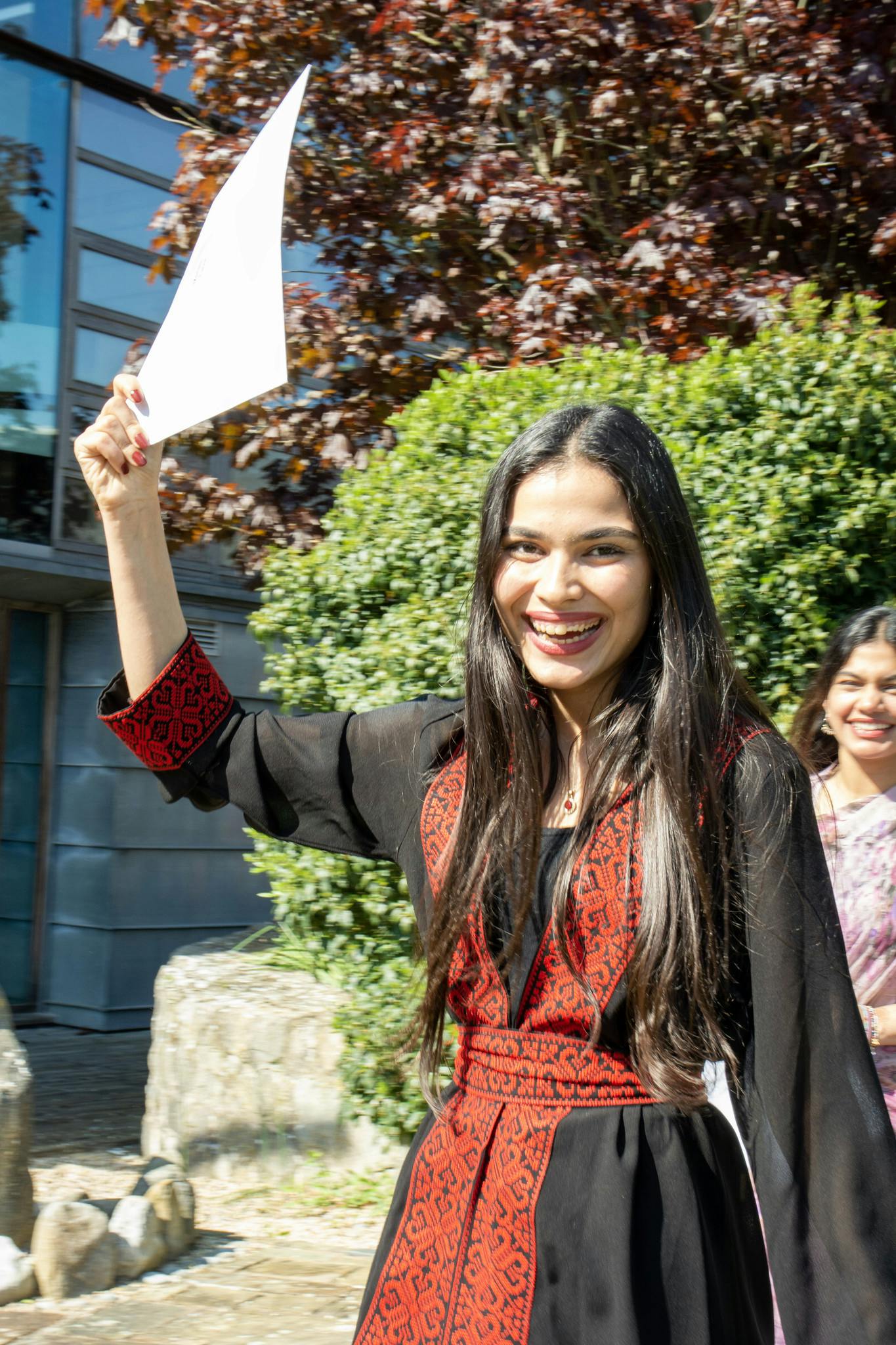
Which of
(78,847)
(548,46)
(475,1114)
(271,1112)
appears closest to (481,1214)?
(475,1114)

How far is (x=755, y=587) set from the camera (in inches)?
161

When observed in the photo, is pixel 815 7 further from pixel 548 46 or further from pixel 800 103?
pixel 548 46

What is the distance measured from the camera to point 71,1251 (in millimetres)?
3979

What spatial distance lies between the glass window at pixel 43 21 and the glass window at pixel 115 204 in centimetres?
72

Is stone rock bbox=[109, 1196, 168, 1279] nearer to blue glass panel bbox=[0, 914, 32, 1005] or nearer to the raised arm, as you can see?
the raised arm

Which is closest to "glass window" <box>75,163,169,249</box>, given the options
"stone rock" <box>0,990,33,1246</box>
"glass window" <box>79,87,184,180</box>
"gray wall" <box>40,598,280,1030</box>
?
"glass window" <box>79,87,184,180</box>

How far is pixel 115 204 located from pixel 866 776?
23.5 feet

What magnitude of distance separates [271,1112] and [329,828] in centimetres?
340

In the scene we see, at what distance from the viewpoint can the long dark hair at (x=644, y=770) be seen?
155cm

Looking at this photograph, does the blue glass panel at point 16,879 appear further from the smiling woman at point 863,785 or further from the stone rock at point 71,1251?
the smiling woman at point 863,785

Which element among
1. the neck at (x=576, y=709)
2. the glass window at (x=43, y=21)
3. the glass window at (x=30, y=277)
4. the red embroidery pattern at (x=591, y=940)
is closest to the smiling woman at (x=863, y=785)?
the neck at (x=576, y=709)

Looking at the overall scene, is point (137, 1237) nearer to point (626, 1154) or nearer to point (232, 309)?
point (626, 1154)

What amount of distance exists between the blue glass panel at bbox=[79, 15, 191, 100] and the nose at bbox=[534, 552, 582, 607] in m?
7.82

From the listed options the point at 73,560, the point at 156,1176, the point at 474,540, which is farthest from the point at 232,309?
the point at 73,560
